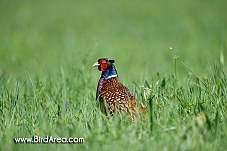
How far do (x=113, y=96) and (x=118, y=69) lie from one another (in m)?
4.78

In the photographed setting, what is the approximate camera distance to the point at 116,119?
4.30 metres

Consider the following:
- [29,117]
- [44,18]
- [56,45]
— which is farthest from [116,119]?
[44,18]

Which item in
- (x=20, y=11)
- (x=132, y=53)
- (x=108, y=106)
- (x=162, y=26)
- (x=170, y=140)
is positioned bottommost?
(x=170, y=140)

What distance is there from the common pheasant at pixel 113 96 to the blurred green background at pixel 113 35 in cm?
228

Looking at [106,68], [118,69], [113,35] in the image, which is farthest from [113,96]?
[113,35]

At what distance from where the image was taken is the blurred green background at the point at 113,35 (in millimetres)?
9406

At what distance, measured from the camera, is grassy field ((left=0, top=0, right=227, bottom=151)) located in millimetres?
4090

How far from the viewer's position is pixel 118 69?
952 cm

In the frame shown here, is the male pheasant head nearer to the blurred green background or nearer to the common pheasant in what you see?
the common pheasant

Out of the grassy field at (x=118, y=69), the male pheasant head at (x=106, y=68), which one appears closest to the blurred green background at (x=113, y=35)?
the grassy field at (x=118, y=69)

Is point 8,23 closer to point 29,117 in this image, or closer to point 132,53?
point 132,53

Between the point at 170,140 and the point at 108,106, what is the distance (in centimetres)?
93

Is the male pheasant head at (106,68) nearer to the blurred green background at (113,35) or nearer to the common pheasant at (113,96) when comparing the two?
the common pheasant at (113,96)

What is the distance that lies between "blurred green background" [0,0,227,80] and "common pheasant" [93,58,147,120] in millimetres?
2277
